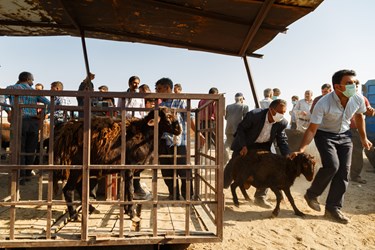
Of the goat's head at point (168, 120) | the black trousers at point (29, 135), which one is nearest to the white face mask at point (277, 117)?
the goat's head at point (168, 120)

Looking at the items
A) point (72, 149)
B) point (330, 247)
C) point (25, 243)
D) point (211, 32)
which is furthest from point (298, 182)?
point (25, 243)

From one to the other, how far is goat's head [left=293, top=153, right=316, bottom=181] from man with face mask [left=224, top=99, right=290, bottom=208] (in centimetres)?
73

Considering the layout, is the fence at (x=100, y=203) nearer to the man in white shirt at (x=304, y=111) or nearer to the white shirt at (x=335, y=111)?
the white shirt at (x=335, y=111)

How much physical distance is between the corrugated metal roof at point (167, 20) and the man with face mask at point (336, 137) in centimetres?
146

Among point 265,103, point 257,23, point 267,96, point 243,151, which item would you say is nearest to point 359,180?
point 265,103

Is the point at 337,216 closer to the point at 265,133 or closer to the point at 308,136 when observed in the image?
the point at 308,136

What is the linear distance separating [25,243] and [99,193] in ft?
9.20

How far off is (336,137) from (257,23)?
7.72 ft

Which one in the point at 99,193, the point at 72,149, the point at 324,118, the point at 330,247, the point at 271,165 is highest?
the point at 324,118

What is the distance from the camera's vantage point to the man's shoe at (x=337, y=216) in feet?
16.1

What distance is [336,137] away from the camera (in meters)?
5.06

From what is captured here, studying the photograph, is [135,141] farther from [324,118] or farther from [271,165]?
[324,118]

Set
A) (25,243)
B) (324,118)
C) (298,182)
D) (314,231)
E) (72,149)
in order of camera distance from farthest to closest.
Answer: (298,182), (324,118), (314,231), (72,149), (25,243)

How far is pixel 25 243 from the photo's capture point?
2.93 m
